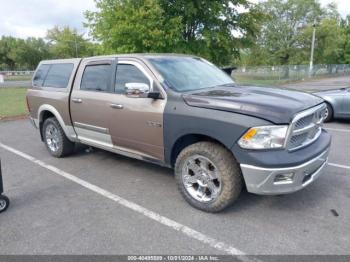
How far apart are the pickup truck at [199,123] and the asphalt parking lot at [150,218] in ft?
1.28

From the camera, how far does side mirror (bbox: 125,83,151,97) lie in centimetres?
370

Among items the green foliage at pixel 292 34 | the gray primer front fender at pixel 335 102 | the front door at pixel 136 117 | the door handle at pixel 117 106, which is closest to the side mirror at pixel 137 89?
the front door at pixel 136 117

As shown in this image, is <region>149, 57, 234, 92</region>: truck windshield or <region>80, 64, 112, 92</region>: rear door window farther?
<region>80, 64, 112, 92</region>: rear door window

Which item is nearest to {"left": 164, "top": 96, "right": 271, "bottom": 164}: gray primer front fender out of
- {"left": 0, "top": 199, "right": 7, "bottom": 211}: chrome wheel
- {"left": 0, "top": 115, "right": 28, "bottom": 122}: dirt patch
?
{"left": 0, "top": 199, "right": 7, "bottom": 211}: chrome wheel

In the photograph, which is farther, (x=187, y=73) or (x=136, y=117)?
(x=187, y=73)

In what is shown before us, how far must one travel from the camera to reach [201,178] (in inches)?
141

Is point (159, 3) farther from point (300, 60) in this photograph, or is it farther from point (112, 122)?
point (300, 60)

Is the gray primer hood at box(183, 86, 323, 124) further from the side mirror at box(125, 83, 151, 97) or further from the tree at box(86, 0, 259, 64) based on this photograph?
the tree at box(86, 0, 259, 64)

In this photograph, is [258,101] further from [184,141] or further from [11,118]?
[11,118]

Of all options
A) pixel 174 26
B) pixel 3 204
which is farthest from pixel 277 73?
pixel 3 204

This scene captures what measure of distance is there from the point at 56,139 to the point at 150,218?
320 centimetres

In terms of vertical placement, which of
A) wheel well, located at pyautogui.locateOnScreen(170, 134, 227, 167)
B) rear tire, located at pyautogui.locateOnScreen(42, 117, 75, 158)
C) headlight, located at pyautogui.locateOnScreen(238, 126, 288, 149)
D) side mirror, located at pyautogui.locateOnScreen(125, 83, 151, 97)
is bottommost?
rear tire, located at pyautogui.locateOnScreen(42, 117, 75, 158)

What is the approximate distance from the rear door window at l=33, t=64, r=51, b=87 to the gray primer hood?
367 cm

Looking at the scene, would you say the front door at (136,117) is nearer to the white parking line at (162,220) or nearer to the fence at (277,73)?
the white parking line at (162,220)
